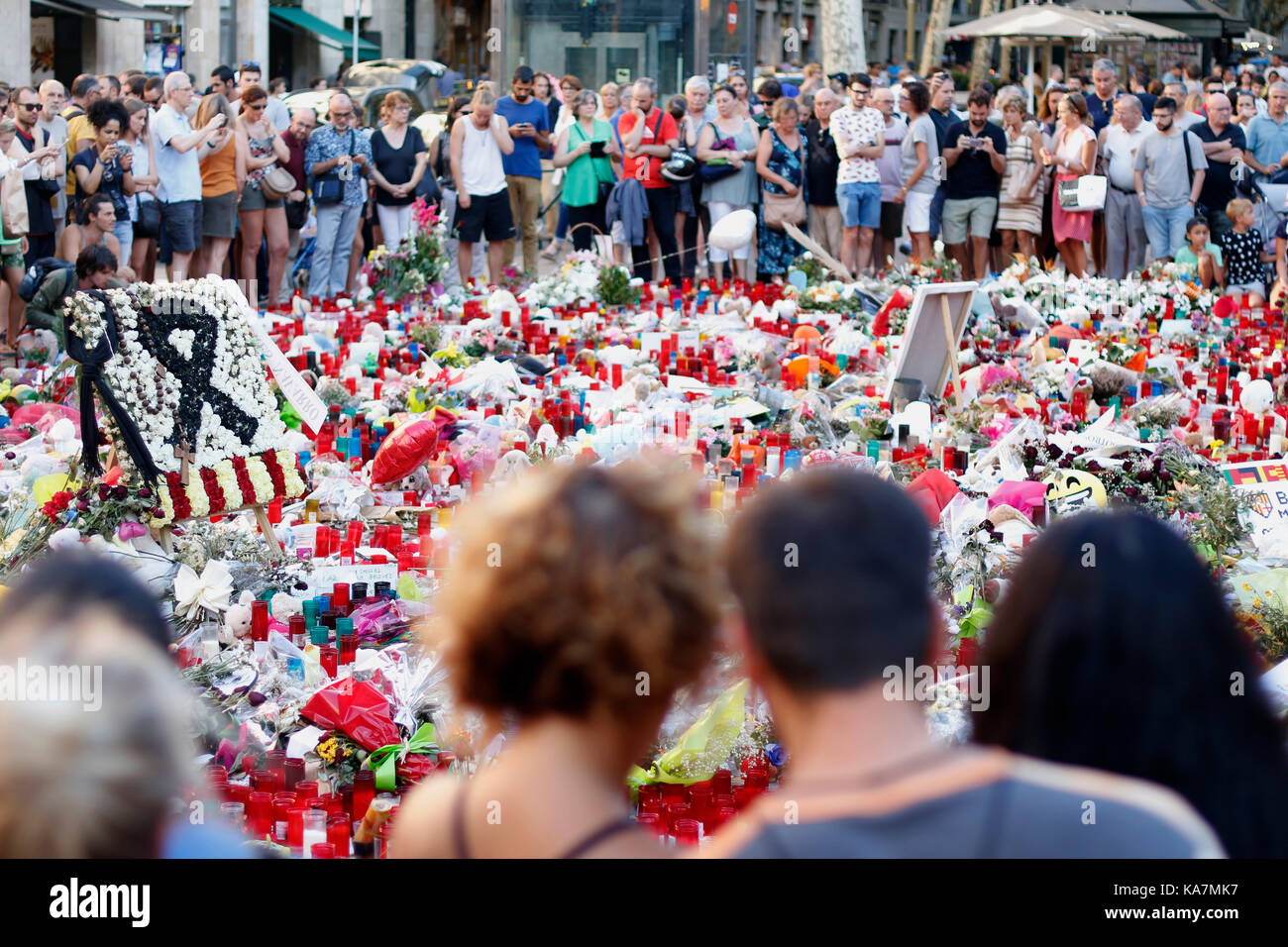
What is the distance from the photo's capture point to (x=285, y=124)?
12.6 m

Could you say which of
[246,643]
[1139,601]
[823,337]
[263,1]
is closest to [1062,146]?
[823,337]

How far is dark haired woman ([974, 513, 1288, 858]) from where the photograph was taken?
1920 millimetres

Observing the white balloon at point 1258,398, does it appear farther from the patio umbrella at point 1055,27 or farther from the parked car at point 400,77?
the parked car at point 400,77

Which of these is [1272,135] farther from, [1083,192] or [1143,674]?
[1143,674]

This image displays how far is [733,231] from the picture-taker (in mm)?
12328

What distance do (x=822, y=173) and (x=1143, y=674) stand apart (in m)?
11.2

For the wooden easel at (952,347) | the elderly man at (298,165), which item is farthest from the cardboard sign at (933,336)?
the elderly man at (298,165)

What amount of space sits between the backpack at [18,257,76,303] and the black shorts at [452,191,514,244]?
148 inches

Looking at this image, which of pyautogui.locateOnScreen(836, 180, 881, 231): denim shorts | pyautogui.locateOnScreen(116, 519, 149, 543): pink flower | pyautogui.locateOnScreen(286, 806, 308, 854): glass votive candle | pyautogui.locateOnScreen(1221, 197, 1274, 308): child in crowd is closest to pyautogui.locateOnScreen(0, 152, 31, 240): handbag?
pyautogui.locateOnScreen(116, 519, 149, 543): pink flower

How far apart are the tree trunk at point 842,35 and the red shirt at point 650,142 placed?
1362cm

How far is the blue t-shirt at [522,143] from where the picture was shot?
1301 cm

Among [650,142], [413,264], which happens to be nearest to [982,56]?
[650,142]
